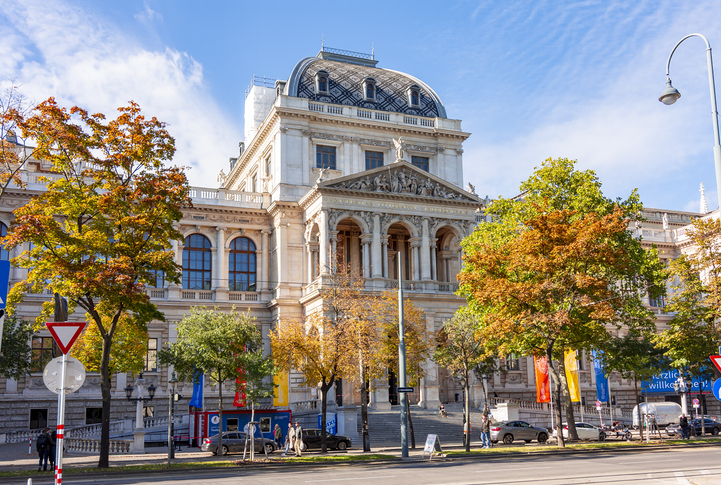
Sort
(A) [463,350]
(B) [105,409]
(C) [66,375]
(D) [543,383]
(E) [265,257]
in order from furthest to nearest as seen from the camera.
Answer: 1. (E) [265,257]
2. (D) [543,383]
3. (A) [463,350]
4. (B) [105,409]
5. (C) [66,375]

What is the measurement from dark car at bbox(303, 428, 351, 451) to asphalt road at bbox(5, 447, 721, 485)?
9.53 m

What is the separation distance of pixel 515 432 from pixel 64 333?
32.6m

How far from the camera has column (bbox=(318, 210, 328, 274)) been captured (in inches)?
1885

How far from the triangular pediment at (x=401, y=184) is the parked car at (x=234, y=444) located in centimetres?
1964

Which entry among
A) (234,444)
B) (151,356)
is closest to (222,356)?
(234,444)

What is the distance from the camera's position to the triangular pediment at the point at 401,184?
165 ft

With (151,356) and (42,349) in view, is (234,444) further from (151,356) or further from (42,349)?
(42,349)

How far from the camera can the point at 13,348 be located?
133 ft

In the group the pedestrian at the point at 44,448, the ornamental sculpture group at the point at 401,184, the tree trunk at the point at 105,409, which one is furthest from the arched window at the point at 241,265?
the tree trunk at the point at 105,409

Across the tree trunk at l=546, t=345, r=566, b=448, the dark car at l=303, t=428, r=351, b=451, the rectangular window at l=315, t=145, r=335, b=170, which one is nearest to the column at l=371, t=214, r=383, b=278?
the rectangular window at l=315, t=145, r=335, b=170

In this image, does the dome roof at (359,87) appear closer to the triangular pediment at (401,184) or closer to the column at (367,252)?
the triangular pediment at (401,184)

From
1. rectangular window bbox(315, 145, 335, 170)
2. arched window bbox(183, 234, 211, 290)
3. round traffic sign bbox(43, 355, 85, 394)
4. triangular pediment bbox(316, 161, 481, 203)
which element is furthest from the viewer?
rectangular window bbox(315, 145, 335, 170)

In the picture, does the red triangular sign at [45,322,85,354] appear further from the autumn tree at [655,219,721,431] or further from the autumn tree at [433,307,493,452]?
the autumn tree at [655,219,721,431]

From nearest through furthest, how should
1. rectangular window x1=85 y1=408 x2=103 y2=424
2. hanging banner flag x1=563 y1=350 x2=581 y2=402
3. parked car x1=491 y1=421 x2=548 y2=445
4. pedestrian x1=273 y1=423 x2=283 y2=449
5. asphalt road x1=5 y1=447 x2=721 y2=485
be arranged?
1. asphalt road x1=5 y1=447 x2=721 y2=485
2. pedestrian x1=273 y1=423 x2=283 y2=449
3. parked car x1=491 y1=421 x2=548 y2=445
4. hanging banner flag x1=563 y1=350 x2=581 y2=402
5. rectangular window x1=85 y1=408 x2=103 y2=424
